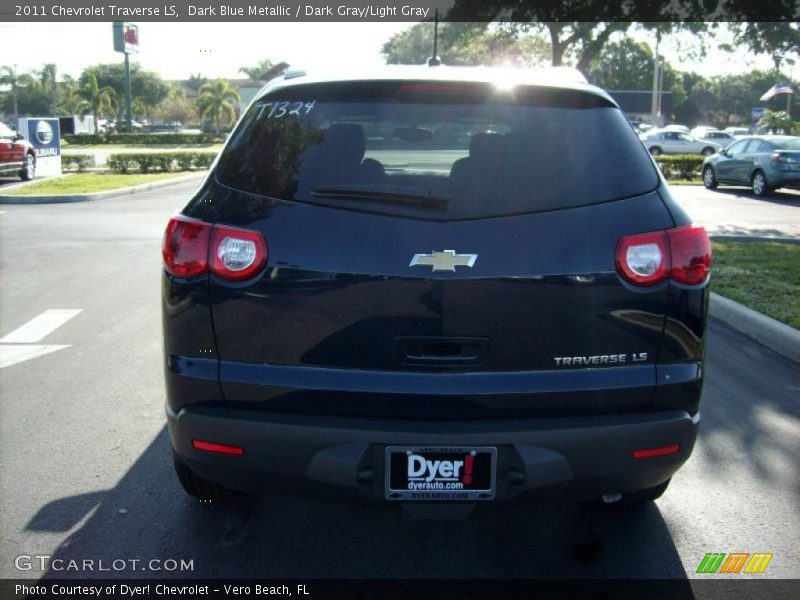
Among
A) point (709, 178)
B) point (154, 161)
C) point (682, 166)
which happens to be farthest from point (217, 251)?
point (682, 166)

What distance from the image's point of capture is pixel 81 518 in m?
3.59

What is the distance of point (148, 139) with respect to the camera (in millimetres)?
52625

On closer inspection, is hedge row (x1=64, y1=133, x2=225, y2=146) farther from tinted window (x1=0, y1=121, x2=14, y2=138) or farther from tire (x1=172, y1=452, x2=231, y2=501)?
tire (x1=172, y1=452, x2=231, y2=501)

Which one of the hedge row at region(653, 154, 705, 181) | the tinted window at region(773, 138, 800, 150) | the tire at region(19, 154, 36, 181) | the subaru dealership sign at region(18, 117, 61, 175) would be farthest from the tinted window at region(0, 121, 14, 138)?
the tinted window at region(773, 138, 800, 150)

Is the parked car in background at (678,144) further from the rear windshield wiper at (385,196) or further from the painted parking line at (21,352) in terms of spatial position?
the rear windshield wiper at (385,196)

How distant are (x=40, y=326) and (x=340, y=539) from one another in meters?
4.55

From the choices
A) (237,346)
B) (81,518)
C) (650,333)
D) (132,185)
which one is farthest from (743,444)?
(132,185)

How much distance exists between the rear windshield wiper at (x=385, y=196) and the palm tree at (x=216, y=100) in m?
62.6

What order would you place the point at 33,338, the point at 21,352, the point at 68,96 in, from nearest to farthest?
the point at 21,352 → the point at 33,338 → the point at 68,96

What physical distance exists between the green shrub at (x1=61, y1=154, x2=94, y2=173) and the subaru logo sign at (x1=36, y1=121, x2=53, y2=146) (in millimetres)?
1803

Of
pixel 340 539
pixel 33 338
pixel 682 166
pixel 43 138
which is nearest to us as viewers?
pixel 340 539

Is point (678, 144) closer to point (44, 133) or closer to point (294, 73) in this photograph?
point (44, 133)

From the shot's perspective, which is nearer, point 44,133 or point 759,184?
point 759,184

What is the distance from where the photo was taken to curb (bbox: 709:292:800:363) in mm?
6332
